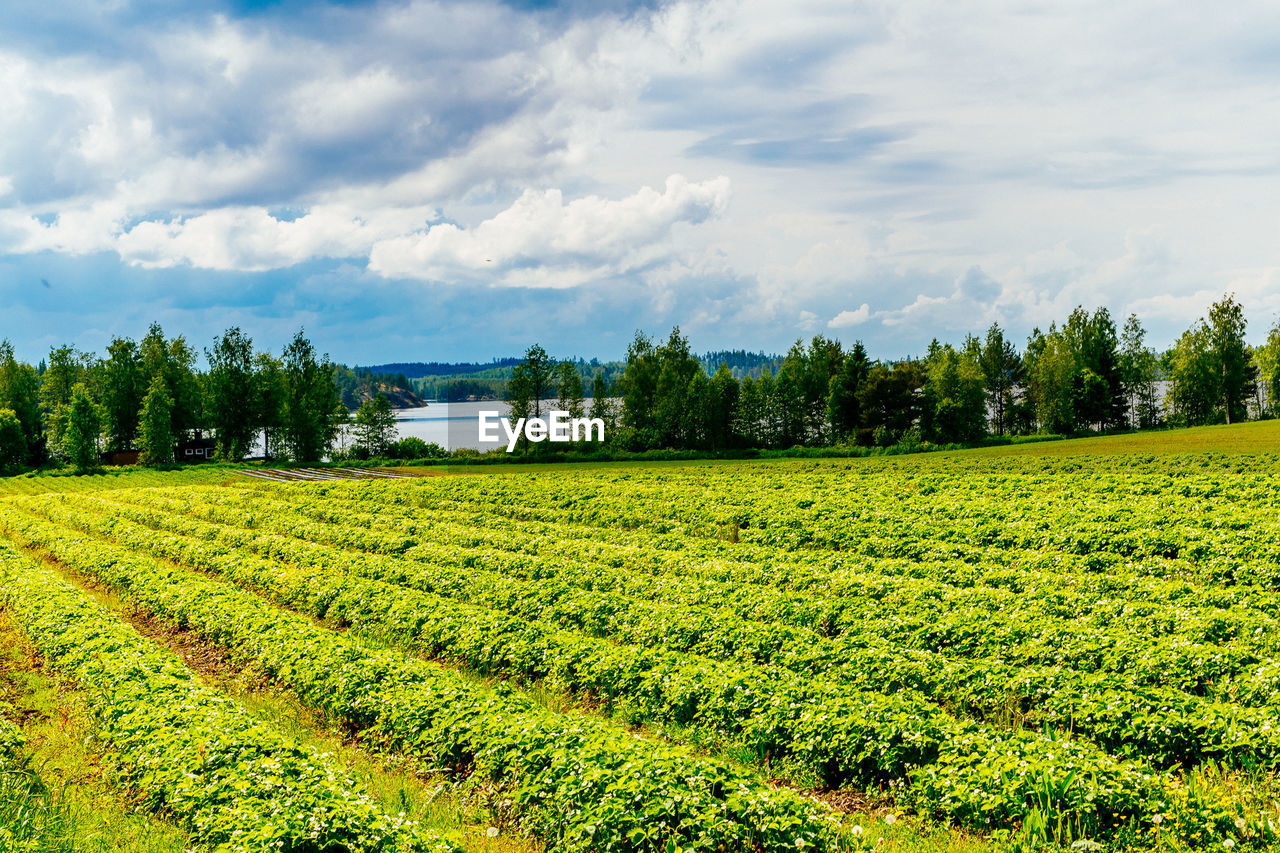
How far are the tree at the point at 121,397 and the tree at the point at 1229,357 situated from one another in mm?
152967

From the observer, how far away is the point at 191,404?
116 metres

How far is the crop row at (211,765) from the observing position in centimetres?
924

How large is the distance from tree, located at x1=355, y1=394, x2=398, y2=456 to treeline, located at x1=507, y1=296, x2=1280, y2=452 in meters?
21.0

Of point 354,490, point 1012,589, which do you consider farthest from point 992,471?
point 354,490

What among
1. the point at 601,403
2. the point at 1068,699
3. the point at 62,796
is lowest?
the point at 62,796

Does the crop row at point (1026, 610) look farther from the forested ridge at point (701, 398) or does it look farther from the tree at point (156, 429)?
the tree at point (156, 429)

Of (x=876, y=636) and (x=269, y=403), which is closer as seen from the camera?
(x=876, y=636)

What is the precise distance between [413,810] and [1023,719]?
32.8 feet

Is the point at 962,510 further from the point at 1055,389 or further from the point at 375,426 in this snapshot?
the point at 375,426

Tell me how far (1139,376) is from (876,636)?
128921mm

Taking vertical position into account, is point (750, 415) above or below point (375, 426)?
below

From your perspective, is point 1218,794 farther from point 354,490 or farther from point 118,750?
point 354,490

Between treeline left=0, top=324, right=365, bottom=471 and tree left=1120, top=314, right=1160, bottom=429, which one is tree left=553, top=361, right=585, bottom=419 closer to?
treeline left=0, top=324, right=365, bottom=471

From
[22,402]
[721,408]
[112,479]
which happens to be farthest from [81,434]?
[721,408]
